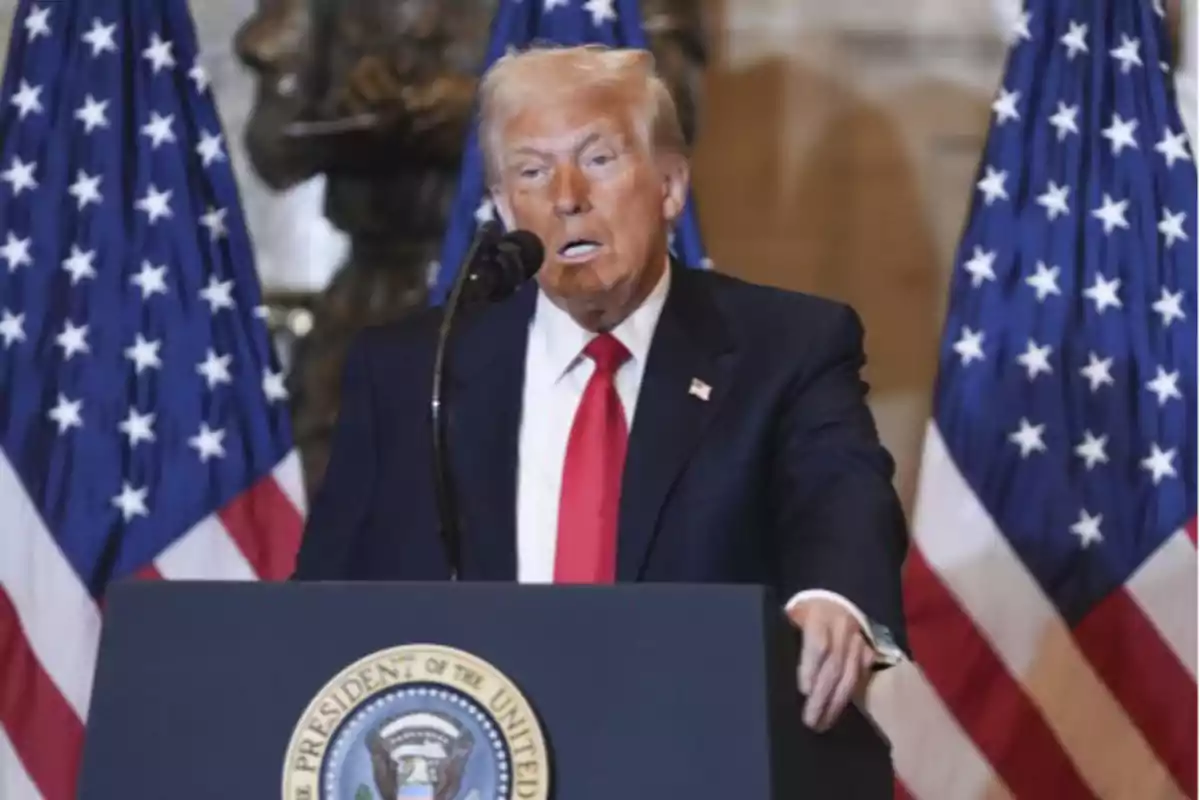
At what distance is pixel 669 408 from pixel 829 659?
631 millimetres

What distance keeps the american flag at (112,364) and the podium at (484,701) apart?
7.11 feet

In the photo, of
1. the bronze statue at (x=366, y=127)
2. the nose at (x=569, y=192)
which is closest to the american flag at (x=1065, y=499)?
the bronze statue at (x=366, y=127)

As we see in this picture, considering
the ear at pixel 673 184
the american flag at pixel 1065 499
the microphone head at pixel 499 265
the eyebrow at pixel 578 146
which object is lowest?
the american flag at pixel 1065 499

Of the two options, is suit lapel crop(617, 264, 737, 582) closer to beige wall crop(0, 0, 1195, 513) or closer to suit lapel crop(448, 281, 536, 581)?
suit lapel crop(448, 281, 536, 581)

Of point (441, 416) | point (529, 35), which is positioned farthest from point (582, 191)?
point (529, 35)

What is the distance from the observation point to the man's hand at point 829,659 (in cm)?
169

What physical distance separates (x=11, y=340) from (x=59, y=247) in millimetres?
216

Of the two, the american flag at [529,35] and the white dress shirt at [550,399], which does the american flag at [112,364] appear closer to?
the american flag at [529,35]

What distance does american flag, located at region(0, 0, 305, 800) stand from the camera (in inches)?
148

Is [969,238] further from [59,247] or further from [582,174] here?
[59,247]

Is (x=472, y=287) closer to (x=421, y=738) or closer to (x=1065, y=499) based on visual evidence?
(x=421, y=738)

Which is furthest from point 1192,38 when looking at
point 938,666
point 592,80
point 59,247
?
point 59,247

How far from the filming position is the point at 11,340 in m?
3.81

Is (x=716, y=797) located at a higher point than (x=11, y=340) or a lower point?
higher
